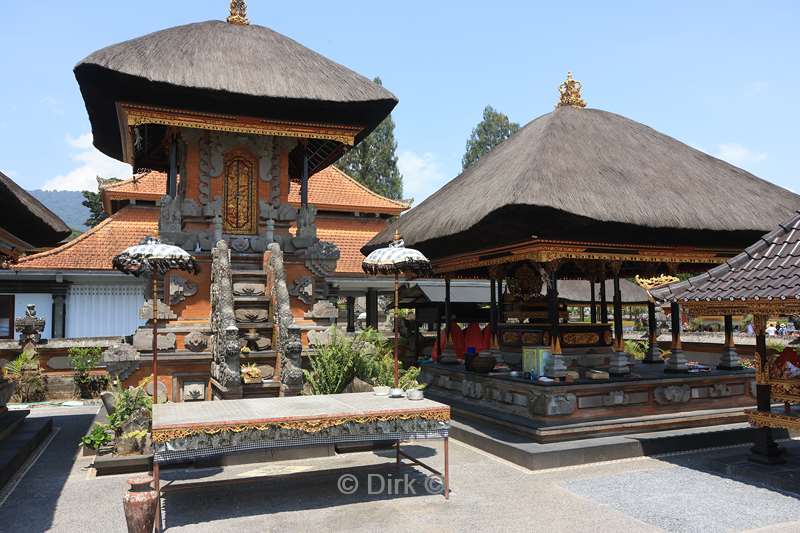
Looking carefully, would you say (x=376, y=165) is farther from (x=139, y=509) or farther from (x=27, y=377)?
(x=139, y=509)

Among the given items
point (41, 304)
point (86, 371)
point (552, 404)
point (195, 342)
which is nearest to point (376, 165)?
point (41, 304)

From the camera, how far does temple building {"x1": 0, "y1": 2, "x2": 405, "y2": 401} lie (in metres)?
12.0

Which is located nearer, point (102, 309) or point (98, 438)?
point (98, 438)

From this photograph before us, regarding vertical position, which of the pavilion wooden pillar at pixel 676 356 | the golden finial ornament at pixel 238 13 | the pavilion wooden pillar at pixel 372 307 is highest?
the golden finial ornament at pixel 238 13

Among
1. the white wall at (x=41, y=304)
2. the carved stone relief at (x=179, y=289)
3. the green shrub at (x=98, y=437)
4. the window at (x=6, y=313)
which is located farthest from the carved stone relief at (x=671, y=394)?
the window at (x=6, y=313)

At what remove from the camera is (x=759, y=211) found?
1304cm

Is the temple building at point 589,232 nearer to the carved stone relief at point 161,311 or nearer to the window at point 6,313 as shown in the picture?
the carved stone relief at point 161,311

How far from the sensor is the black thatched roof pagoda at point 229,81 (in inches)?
514

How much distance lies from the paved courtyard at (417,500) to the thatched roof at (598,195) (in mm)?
4263

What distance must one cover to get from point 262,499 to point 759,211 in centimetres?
1147

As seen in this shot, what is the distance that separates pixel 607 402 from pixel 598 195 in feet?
12.8

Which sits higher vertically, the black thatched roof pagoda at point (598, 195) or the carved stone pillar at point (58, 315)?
the black thatched roof pagoda at point (598, 195)

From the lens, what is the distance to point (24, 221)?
42.2 ft

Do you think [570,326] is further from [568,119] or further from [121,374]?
[121,374]
